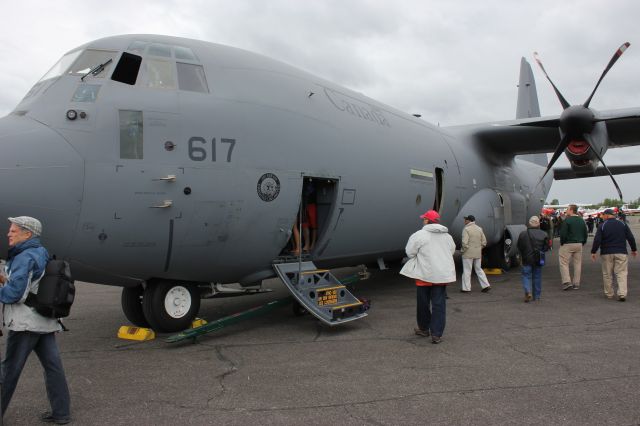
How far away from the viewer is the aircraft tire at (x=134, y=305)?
22.8ft

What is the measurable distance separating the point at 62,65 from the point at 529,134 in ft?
39.0

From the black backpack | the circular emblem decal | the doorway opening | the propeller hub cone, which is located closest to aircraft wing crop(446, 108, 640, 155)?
the propeller hub cone

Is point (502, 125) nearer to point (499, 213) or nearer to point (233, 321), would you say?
point (499, 213)

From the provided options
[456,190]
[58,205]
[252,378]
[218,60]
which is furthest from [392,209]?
[58,205]

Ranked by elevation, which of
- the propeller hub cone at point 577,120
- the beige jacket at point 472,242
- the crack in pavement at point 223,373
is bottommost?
the crack in pavement at point 223,373

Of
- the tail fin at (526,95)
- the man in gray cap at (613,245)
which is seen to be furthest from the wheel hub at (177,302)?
the tail fin at (526,95)

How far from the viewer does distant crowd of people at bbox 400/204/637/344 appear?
630 centimetres

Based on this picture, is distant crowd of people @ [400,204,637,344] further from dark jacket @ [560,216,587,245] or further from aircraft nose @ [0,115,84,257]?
aircraft nose @ [0,115,84,257]

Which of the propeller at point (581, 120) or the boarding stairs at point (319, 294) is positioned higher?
the propeller at point (581, 120)

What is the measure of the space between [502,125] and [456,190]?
3030 millimetres

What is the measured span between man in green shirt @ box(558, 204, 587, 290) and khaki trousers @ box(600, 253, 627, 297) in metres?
0.73

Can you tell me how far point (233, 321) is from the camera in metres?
6.74

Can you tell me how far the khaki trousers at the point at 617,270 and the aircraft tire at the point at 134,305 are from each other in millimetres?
8320

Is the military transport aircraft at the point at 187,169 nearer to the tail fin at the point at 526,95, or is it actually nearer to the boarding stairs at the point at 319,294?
the boarding stairs at the point at 319,294
